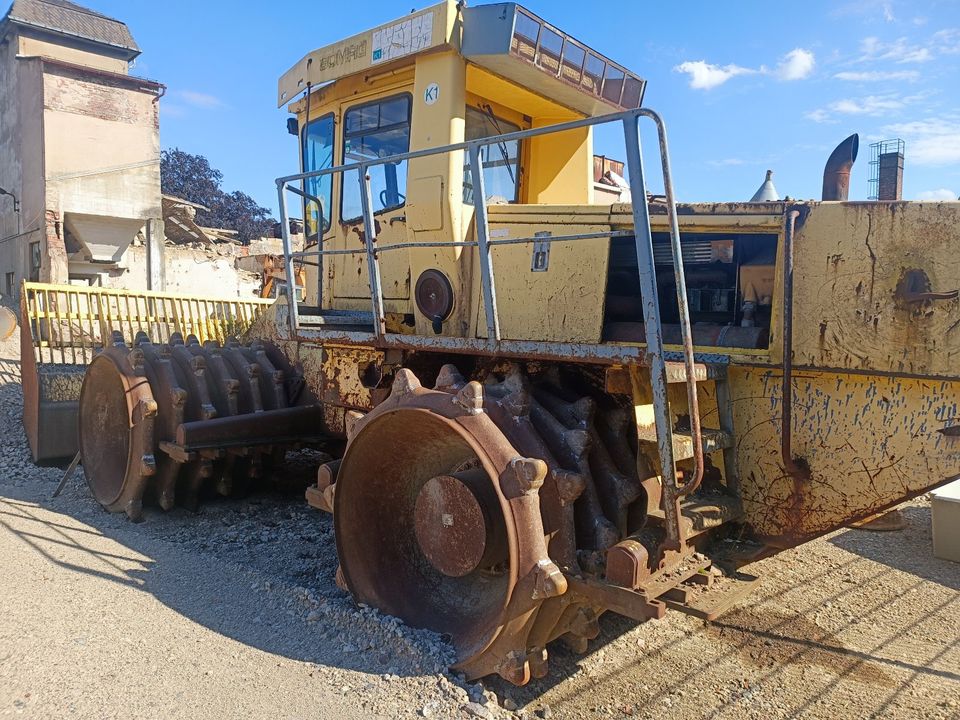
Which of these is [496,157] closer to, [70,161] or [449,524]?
[449,524]

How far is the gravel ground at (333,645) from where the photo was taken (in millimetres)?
2910

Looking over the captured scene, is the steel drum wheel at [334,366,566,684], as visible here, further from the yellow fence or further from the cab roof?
the yellow fence

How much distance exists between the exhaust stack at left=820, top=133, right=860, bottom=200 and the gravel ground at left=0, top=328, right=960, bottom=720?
2.03 meters

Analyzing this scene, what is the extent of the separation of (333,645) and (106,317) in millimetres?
4863

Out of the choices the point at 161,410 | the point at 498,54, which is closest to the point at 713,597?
the point at 498,54

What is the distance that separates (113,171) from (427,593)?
17650 millimetres

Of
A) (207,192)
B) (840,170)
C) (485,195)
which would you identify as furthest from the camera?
(207,192)

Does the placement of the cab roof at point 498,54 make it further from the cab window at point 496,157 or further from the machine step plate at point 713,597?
the machine step plate at point 713,597

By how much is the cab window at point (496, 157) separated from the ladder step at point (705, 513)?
2347 millimetres

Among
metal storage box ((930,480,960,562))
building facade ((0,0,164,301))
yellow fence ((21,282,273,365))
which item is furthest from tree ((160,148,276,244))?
metal storage box ((930,480,960,562))

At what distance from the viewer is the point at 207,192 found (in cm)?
3956

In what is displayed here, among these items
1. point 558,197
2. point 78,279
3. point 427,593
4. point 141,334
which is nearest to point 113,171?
point 78,279

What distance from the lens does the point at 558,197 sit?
5.00 m

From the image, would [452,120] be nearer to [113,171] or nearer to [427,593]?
[427,593]
